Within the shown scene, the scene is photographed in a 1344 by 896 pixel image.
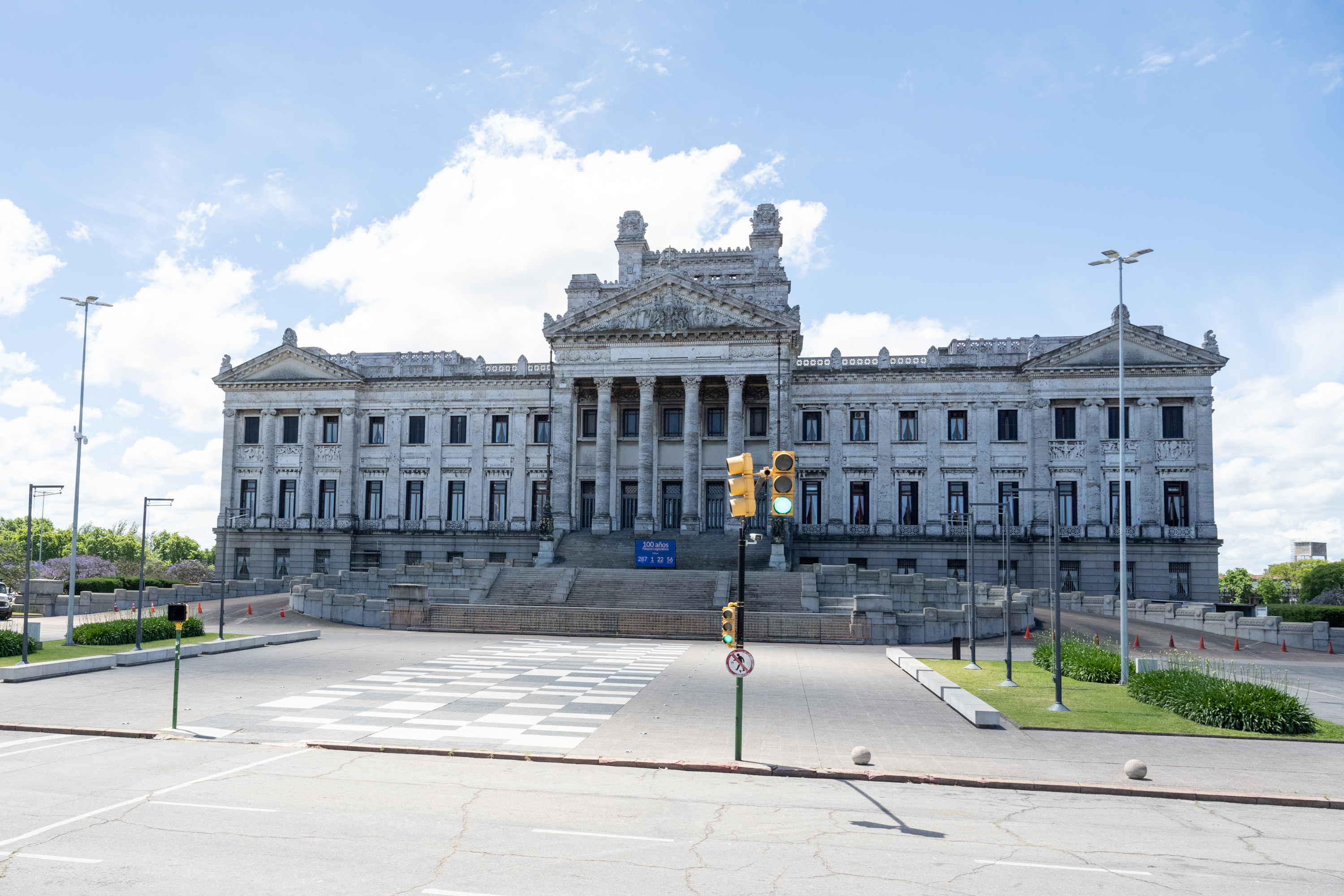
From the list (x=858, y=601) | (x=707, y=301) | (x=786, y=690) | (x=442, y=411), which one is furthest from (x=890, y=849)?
(x=442, y=411)

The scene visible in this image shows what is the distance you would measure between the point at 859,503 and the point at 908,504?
3.15 metres

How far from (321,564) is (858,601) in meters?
40.6

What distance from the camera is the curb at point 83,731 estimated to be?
1775 cm

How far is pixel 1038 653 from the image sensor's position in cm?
2944

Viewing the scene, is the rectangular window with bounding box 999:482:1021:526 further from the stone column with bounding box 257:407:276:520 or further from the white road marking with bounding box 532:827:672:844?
the white road marking with bounding box 532:827:672:844

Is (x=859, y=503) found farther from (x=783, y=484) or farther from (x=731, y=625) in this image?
(x=783, y=484)

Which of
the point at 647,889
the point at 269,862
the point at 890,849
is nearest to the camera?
the point at 647,889

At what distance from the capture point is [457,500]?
2571 inches

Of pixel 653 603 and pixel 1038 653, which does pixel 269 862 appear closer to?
pixel 1038 653

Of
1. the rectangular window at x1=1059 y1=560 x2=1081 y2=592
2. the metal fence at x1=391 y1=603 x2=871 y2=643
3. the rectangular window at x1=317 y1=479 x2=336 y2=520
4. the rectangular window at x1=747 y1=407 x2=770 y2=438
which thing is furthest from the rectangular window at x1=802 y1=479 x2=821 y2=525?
the rectangular window at x1=317 y1=479 x2=336 y2=520

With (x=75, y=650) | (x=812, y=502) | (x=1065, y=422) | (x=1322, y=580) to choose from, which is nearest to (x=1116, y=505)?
(x=1065, y=422)

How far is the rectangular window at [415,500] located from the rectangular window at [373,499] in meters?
1.83

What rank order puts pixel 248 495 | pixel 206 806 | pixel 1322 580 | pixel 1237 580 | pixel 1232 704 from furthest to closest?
pixel 1237 580, pixel 1322 580, pixel 248 495, pixel 1232 704, pixel 206 806

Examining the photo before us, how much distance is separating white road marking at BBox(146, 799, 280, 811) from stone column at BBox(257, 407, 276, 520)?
56.9 meters
